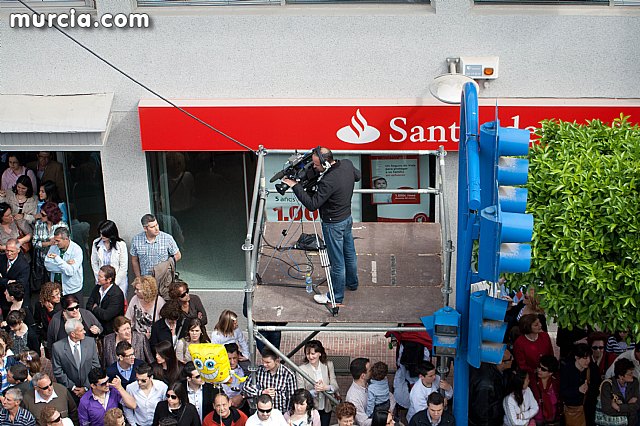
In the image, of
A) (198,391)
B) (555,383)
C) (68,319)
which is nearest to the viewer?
(198,391)

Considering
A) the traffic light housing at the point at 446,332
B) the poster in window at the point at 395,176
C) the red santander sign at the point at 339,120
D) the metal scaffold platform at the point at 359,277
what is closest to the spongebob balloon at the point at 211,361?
the metal scaffold platform at the point at 359,277

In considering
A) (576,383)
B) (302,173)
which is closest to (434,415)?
(576,383)

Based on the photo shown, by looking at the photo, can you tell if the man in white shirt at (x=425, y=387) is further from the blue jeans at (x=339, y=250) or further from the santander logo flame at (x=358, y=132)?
the santander logo flame at (x=358, y=132)

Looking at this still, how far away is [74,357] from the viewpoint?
37.9 ft

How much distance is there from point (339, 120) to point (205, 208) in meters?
2.51

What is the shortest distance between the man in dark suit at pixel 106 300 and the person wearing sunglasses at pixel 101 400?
163 centimetres

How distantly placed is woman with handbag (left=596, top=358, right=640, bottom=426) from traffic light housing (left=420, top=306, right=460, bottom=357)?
2221 millimetres

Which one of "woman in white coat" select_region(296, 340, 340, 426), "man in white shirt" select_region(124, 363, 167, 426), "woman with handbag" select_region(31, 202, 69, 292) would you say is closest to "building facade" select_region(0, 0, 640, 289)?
"woman with handbag" select_region(31, 202, 69, 292)

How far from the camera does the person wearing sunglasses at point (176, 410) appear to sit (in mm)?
10398

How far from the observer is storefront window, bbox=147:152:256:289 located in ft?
46.1

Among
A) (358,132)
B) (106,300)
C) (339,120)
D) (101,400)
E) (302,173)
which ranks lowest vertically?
Result: (101,400)

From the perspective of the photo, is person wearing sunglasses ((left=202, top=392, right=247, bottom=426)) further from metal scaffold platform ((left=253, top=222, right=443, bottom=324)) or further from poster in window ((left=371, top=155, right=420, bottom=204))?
poster in window ((left=371, top=155, right=420, bottom=204))

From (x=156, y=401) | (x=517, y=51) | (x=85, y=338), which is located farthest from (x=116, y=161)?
(x=517, y=51)

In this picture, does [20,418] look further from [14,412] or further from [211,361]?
[211,361]
